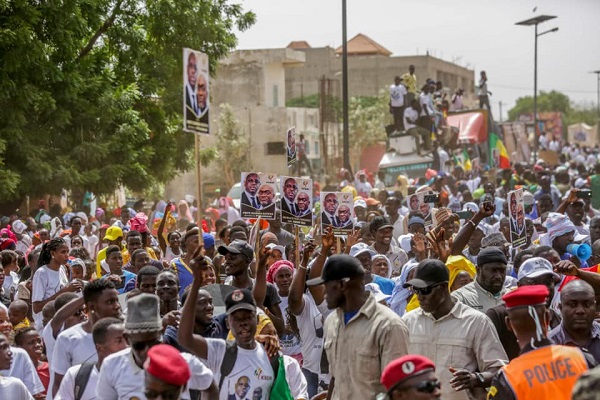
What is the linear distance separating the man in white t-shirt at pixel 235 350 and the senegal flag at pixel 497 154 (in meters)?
32.2

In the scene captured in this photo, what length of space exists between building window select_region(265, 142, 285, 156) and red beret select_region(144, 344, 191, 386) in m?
44.8

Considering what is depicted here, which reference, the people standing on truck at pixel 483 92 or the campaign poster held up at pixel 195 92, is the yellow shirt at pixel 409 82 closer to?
the people standing on truck at pixel 483 92

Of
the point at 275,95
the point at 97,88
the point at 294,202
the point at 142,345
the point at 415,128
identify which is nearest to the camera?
the point at 142,345

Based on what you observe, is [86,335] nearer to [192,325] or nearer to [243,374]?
[192,325]

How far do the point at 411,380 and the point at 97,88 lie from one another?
2010 centimetres

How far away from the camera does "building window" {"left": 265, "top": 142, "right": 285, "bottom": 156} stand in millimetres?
49750

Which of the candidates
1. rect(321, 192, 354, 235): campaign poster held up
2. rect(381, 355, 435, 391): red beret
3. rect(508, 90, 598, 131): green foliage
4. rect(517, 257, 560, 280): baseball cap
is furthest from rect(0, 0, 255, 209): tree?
rect(508, 90, 598, 131): green foliage

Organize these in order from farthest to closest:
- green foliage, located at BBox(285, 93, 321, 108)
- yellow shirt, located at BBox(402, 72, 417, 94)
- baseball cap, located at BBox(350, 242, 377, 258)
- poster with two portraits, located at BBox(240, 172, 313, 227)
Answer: green foliage, located at BBox(285, 93, 321, 108), yellow shirt, located at BBox(402, 72, 417, 94), poster with two portraits, located at BBox(240, 172, 313, 227), baseball cap, located at BBox(350, 242, 377, 258)

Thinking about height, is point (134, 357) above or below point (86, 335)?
above

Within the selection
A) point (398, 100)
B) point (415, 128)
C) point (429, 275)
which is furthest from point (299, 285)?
point (398, 100)

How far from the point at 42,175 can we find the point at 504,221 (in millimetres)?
10775

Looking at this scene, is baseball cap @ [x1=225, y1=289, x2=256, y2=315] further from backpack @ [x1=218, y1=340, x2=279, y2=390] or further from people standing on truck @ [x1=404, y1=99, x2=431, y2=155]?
people standing on truck @ [x1=404, y1=99, x2=431, y2=155]

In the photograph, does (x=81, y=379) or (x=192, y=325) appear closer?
(x=81, y=379)

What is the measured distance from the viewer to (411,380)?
4551 millimetres
